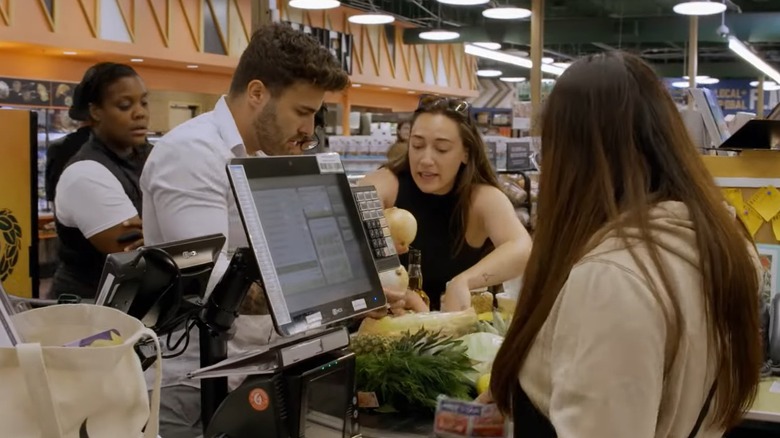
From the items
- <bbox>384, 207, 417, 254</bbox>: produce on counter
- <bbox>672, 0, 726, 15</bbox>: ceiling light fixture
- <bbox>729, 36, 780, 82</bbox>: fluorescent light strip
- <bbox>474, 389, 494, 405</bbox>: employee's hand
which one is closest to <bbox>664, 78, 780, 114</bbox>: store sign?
<bbox>729, 36, 780, 82</bbox>: fluorescent light strip

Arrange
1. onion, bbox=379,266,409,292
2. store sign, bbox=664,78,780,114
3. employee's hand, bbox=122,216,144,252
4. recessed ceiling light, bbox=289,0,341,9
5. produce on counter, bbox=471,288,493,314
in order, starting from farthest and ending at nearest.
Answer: store sign, bbox=664,78,780,114, recessed ceiling light, bbox=289,0,341,9, employee's hand, bbox=122,216,144,252, produce on counter, bbox=471,288,493,314, onion, bbox=379,266,409,292

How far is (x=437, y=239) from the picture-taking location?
342 cm

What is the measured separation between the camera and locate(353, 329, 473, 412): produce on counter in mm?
1901

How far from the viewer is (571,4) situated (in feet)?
65.9

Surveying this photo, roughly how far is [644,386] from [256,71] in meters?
1.54

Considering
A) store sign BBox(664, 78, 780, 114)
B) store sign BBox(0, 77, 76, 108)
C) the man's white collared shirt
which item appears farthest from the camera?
store sign BBox(664, 78, 780, 114)

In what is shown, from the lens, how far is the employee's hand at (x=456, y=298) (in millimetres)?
2633

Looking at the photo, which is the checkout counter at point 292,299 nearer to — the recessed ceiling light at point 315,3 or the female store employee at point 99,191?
the female store employee at point 99,191

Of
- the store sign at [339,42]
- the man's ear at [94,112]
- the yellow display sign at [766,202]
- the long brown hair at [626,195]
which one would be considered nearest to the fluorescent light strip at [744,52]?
the store sign at [339,42]

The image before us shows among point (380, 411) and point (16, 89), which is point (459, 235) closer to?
point (380, 411)

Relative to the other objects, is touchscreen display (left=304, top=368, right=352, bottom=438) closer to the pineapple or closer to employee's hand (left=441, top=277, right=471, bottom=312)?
the pineapple

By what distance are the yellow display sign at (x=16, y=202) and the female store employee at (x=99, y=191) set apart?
588mm

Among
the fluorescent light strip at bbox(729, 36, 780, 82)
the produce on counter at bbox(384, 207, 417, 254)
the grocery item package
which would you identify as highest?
the fluorescent light strip at bbox(729, 36, 780, 82)

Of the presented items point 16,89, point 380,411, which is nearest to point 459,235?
point 380,411
